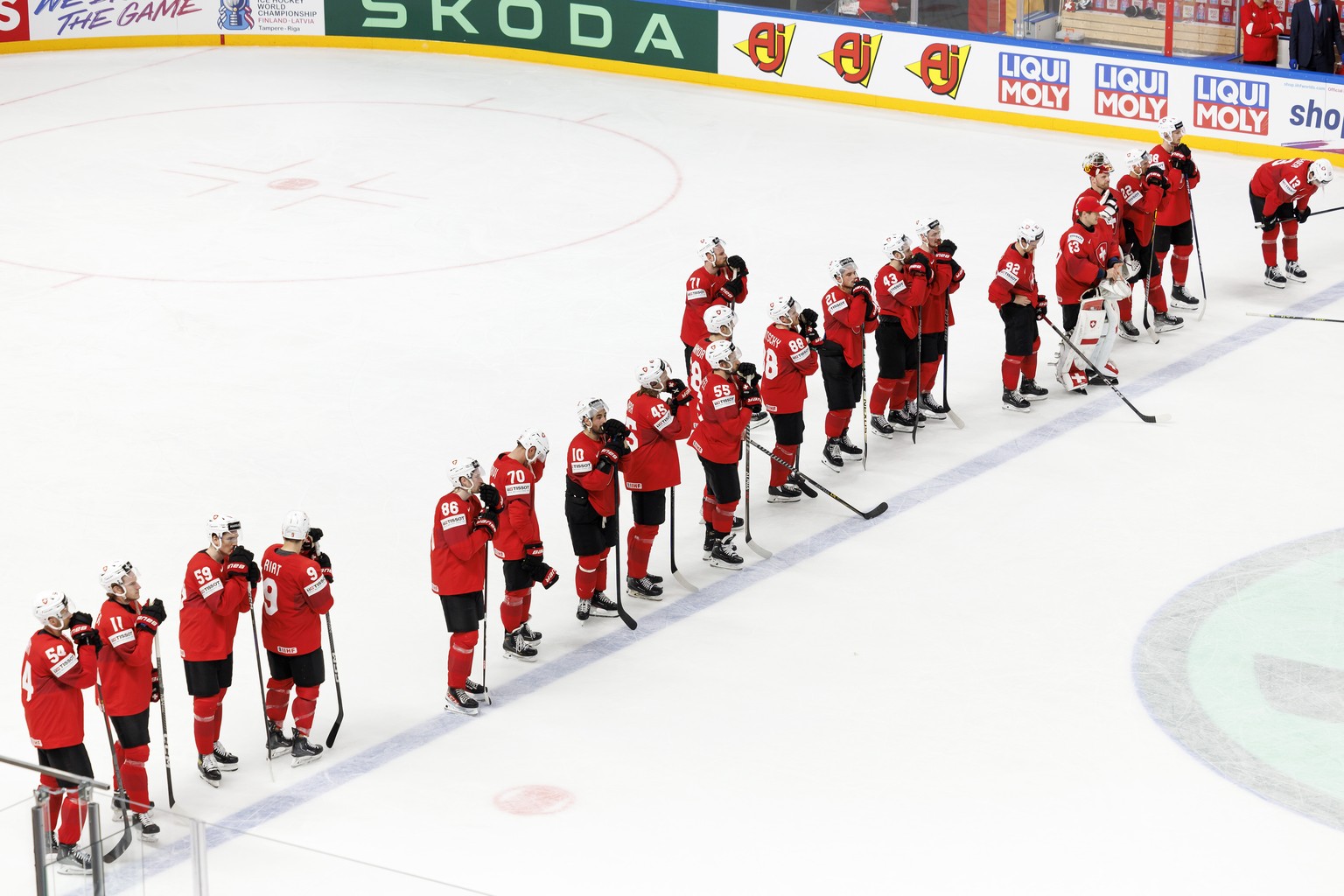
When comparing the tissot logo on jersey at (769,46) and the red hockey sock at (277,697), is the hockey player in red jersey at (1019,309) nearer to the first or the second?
the red hockey sock at (277,697)

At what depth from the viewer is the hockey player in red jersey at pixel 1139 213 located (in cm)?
1416

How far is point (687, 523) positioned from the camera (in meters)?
11.5

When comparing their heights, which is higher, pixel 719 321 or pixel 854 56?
pixel 854 56

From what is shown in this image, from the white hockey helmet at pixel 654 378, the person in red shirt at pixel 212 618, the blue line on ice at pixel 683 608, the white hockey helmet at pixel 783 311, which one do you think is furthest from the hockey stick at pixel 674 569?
the person in red shirt at pixel 212 618

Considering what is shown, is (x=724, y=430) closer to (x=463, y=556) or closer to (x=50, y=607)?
(x=463, y=556)

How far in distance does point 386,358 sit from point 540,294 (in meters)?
2.05

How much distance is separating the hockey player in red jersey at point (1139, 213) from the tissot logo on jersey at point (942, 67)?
718 cm

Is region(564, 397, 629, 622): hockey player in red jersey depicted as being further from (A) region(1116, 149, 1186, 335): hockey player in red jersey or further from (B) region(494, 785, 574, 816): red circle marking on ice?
(A) region(1116, 149, 1186, 335): hockey player in red jersey

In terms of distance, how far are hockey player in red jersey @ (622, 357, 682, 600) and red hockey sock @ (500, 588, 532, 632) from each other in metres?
0.94

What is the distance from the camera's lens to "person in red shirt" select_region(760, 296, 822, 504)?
11.3m

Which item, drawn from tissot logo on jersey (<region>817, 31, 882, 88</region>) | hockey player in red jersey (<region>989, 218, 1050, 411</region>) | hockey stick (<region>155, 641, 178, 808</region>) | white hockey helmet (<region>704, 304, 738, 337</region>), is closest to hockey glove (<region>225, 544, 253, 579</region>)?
hockey stick (<region>155, 641, 178, 808</region>)

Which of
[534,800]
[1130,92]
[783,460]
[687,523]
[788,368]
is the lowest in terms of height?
[534,800]

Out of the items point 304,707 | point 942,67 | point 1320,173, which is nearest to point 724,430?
point 304,707

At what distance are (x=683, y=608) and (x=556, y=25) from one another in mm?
15824
